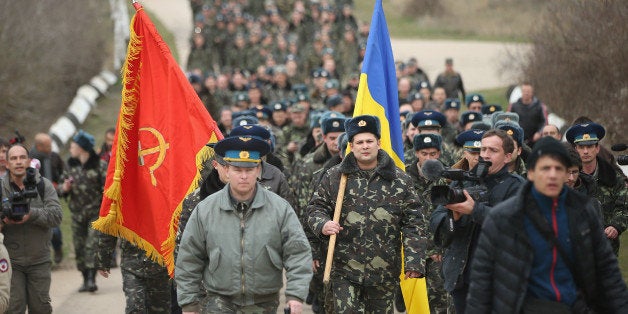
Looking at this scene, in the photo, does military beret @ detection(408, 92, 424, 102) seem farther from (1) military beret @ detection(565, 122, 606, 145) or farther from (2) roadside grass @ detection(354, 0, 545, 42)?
(2) roadside grass @ detection(354, 0, 545, 42)

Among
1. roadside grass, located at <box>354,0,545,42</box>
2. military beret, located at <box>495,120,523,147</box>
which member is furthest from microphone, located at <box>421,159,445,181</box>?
roadside grass, located at <box>354,0,545,42</box>

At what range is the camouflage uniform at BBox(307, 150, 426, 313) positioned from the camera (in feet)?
32.1

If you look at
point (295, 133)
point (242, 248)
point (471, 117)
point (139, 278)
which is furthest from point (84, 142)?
point (242, 248)

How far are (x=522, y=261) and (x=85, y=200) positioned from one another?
919cm

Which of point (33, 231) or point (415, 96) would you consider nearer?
point (33, 231)

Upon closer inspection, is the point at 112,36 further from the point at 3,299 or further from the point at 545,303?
the point at 545,303

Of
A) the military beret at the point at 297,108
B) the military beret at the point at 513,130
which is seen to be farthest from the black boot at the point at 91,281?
the military beret at the point at 513,130

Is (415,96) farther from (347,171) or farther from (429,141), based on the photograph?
(347,171)

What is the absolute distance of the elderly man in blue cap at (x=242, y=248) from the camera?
327 inches

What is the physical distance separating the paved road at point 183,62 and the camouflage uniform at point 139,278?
2800 millimetres

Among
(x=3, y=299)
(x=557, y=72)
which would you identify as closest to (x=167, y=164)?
(x=3, y=299)

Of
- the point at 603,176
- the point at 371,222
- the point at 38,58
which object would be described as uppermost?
the point at 38,58

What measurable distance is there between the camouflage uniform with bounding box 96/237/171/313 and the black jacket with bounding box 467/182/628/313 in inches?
181

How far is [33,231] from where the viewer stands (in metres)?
11.5
